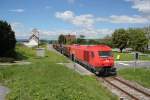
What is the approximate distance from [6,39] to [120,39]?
190 feet

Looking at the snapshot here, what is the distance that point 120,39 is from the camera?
102 m

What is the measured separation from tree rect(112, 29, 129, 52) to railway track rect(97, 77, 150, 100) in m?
70.9

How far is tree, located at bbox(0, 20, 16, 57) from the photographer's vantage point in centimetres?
4970

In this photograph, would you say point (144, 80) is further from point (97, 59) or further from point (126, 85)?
point (97, 59)

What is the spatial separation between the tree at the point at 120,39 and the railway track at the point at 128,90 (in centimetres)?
7093

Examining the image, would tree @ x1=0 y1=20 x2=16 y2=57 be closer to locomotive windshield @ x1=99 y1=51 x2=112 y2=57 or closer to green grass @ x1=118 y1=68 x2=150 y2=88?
locomotive windshield @ x1=99 y1=51 x2=112 y2=57

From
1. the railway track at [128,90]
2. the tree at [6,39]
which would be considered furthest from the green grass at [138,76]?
the tree at [6,39]

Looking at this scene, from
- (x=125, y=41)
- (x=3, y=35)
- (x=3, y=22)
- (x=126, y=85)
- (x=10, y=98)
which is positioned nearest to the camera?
(x=10, y=98)

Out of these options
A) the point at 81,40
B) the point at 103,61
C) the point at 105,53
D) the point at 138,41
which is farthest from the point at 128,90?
the point at 81,40

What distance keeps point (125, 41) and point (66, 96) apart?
89400 millimetres

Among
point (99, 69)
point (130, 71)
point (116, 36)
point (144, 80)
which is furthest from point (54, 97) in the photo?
point (116, 36)

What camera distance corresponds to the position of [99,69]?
3375 centimetres

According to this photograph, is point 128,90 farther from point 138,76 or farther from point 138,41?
point 138,41

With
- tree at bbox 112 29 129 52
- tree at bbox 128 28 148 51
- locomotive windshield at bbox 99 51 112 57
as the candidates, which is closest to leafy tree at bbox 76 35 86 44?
tree at bbox 112 29 129 52
